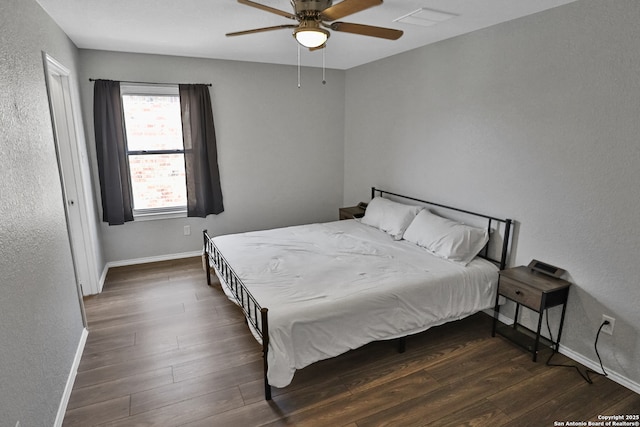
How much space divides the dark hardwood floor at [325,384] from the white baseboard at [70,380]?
0.04 meters

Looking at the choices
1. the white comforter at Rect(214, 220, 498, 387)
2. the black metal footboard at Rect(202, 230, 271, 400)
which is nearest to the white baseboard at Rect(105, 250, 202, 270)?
the black metal footboard at Rect(202, 230, 271, 400)

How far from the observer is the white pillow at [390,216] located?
3907mm

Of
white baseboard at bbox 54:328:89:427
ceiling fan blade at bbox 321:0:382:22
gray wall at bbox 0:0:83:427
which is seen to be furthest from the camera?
white baseboard at bbox 54:328:89:427

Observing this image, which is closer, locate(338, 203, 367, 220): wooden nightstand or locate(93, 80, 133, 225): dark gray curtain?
locate(93, 80, 133, 225): dark gray curtain

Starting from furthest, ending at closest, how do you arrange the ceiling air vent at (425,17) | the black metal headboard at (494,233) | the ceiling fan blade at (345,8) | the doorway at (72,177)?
the doorway at (72,177)
the black metal headboard at (494,233)
the ceiling air vent at (425,17)
the ceiling fan blade at (345,8)

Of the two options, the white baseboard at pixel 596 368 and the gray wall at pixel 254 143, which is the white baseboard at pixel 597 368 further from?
the gray wall at pixel 254 143

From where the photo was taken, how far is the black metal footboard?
2249 millimetres

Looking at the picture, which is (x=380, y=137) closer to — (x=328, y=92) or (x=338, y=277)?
(x=328, y=92)

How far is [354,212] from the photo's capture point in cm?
493

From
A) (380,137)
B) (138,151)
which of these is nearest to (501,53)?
(380,137)

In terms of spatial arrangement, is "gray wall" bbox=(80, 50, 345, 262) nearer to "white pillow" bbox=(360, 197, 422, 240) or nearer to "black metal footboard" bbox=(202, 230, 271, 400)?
"black metal footboard" bbox=(202, 230, 271, 400)

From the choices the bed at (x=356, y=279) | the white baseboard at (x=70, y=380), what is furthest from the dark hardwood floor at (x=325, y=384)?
the bed at (x=356, y=279)

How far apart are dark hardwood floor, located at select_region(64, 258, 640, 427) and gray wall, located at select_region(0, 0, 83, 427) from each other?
355 mm

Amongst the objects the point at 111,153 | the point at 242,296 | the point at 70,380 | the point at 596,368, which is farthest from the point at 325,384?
A: the point at 111,153
